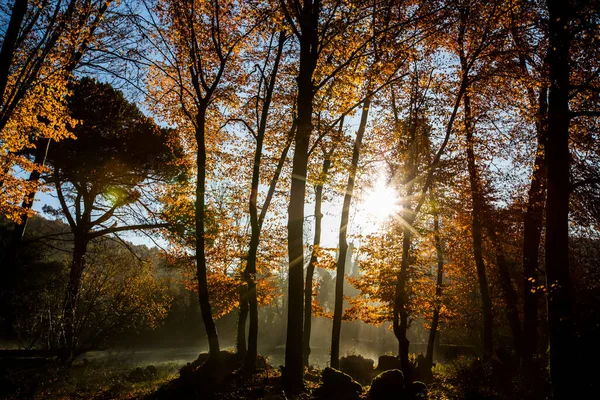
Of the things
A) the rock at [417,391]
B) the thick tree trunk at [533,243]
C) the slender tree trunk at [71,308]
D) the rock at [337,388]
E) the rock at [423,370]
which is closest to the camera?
the rock at [337,388]

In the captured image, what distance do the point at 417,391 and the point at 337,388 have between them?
1914 mm

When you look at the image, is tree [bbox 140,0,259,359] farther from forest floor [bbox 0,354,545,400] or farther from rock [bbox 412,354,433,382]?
rock [bbox 412,354,433,382]

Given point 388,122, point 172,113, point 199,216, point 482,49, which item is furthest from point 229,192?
point 482,49

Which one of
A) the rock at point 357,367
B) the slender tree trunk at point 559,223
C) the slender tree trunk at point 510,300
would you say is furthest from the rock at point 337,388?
the rock at point 357,367

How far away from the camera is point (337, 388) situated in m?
7.44

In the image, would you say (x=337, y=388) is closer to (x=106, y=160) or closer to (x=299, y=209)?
(x=299, y=209)

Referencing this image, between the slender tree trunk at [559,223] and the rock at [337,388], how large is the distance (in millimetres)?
3646

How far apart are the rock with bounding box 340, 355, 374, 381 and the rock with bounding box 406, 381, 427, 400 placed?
27.0ft

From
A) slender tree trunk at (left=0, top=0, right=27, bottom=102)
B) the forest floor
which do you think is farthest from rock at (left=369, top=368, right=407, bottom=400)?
slender tree trunk at (left=0, top=0, right=27, bottom=102)

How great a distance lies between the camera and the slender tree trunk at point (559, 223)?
6.11 metres

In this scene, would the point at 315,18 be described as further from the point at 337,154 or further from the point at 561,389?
the point at 561,389

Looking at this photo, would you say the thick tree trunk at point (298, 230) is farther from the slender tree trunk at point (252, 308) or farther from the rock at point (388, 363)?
the rock at point (388, 363)

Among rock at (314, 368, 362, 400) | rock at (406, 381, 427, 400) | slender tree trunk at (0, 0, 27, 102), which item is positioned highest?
slender tree trunk at (0, 0, 27, 102)

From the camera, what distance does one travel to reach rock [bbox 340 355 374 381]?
15953mm
